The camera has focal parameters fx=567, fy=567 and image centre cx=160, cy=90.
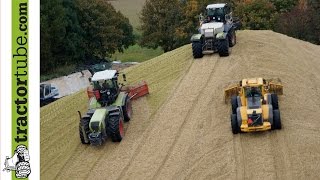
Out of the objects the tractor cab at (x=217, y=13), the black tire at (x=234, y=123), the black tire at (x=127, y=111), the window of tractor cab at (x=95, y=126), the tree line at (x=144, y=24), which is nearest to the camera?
the black tire at (x=234, y=123)

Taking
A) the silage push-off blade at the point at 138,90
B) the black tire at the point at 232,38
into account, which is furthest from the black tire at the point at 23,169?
the black tire at the point at 232,38

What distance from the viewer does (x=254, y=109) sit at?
62.2 ft

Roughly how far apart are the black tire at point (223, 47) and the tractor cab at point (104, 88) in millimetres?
7690

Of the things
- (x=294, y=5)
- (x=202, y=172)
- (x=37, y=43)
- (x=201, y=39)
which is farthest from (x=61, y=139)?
(x=294, y=5)

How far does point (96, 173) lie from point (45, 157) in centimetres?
303

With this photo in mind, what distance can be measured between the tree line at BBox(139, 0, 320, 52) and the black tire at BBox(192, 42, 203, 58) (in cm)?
1558

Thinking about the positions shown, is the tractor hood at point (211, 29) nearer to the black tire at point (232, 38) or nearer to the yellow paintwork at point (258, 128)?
the black tire at point (232, 38)

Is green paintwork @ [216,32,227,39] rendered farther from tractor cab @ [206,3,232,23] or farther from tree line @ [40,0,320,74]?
tree line @ [40,0,320,74]

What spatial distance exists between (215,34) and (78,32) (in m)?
20.0

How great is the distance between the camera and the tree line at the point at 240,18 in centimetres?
4272

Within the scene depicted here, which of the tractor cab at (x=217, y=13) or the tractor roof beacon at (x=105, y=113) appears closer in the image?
the tractor roof beacon at (x=105, y=113)

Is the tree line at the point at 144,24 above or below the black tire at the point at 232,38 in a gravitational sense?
above

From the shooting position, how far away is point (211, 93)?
23.8 metres

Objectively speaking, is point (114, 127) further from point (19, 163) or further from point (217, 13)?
point (217, 13)
